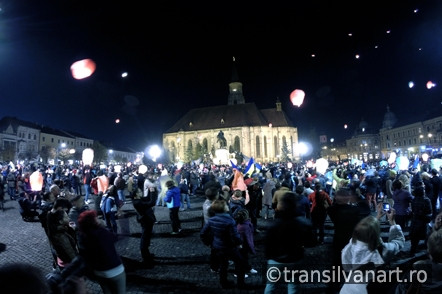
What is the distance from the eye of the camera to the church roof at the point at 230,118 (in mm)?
78375

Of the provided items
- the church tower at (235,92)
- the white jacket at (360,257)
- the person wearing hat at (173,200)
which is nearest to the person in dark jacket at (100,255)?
the white jacket at (360,257)

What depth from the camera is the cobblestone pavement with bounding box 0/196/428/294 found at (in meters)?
5.79

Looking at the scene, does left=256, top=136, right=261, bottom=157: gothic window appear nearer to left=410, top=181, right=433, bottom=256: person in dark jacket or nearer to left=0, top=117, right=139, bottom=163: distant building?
left=0, top=117, right=139, bottom=163: distant building

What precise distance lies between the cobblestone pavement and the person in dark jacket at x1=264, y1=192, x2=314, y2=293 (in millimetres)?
1701

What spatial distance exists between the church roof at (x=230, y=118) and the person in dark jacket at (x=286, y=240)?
72164 mm

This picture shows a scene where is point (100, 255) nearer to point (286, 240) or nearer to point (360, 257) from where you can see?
point (286, 240)

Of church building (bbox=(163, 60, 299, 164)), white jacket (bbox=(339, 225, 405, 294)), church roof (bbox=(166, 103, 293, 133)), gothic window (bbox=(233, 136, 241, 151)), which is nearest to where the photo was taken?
white jacket (bbox=(339, 225, 405, 294))

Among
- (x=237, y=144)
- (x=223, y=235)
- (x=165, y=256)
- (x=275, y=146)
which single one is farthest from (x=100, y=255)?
(x=275, y=146)

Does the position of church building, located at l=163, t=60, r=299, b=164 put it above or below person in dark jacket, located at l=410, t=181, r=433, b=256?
above

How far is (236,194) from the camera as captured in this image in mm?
7488

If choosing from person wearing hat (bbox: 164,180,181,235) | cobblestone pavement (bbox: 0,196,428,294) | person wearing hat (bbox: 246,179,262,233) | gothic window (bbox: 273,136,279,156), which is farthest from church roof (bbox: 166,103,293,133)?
person wearing hat (bbox: 164,180,181,235)

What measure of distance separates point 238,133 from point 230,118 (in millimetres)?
5747

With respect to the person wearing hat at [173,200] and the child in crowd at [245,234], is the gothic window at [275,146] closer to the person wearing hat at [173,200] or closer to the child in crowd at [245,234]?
the person wearing hat at [173,200]

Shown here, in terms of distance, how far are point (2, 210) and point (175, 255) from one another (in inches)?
491
